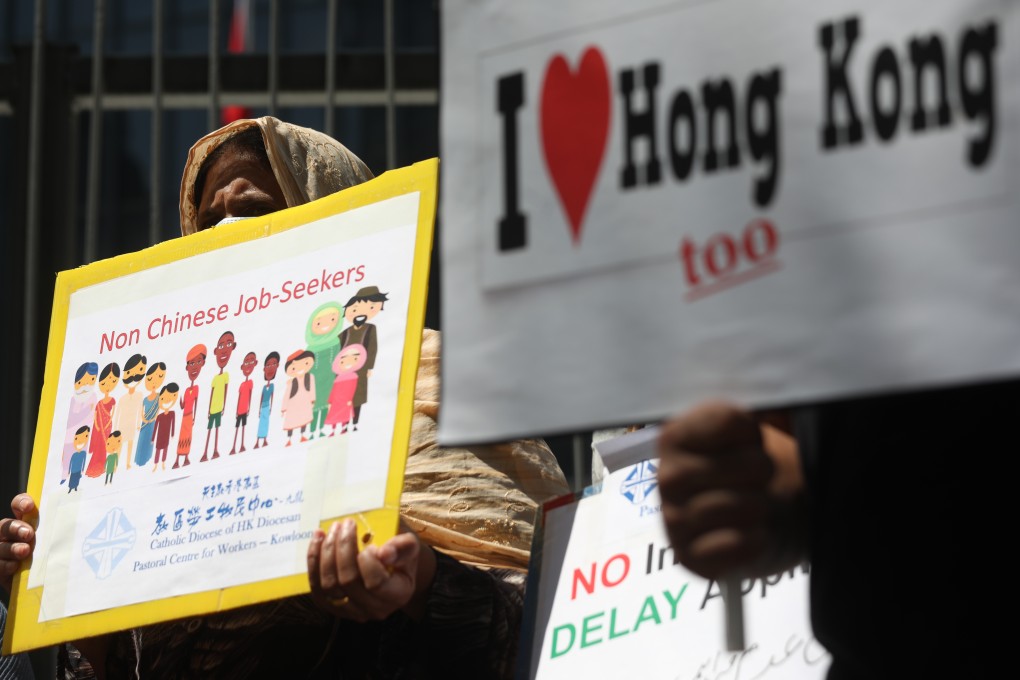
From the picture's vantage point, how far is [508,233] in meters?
1.14

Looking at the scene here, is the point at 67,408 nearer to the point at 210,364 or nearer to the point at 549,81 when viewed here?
the point at 210,364

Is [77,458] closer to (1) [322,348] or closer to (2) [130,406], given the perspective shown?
(2) [130,406]

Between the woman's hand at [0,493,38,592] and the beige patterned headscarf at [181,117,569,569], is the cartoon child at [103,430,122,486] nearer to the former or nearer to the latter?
the woman's hand at [0,493,38,592]

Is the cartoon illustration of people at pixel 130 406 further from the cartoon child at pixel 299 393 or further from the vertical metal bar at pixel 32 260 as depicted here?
the vertical metal bar at pixel 32 260

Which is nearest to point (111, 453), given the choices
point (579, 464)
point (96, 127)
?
point (579, 464)

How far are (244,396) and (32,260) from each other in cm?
283

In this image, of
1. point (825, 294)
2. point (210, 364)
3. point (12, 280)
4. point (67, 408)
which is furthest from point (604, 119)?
point (12, 280)

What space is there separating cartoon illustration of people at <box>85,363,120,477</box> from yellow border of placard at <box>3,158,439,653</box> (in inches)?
3.6

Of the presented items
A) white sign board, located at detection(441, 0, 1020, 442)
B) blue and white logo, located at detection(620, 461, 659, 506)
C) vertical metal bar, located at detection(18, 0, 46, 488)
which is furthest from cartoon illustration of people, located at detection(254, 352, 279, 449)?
vertical metal bar, located at detection(18, 0, 46, 488)

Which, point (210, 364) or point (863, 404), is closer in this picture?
point (863, 404)

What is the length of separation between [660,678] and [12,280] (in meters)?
3.34

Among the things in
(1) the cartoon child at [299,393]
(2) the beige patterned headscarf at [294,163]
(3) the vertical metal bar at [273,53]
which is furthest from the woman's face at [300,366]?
(3) the vertical metal bar at [273,53]

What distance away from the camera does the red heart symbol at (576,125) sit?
110 centimetres

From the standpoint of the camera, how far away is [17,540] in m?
2.02
